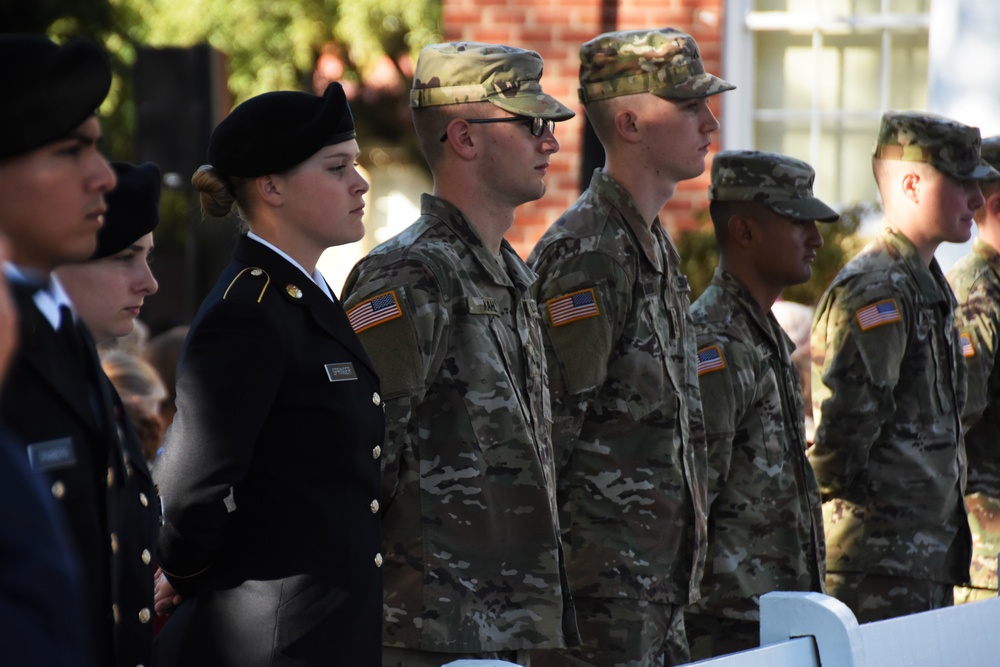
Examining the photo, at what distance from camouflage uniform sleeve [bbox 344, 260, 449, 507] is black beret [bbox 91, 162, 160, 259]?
1.91 feet

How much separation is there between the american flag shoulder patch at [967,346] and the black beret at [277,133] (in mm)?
3334

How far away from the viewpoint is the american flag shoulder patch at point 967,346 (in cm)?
558

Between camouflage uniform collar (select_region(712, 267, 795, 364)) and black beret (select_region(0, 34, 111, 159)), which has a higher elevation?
black beret (select_region(0, 34, 111, 159))

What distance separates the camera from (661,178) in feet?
13.7

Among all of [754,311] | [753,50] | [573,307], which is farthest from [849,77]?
[573,307]

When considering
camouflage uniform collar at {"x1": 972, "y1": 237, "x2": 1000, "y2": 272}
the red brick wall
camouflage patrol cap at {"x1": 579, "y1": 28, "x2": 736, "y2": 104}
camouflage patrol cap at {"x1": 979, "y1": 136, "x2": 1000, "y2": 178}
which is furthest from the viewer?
the red brick wall

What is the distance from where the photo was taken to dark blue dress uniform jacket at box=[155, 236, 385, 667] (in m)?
2.73

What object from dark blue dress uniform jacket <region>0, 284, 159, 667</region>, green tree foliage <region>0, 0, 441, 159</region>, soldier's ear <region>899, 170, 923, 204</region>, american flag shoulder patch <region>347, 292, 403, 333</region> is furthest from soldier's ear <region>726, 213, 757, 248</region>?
green tree foliage <region>0, 0, 441, 159</region>

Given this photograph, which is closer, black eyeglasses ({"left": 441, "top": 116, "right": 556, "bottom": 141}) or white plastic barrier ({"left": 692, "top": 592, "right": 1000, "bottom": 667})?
white plastic barrier ({"left": 692, "top": 592, "right": 1000, "bottom": 667})

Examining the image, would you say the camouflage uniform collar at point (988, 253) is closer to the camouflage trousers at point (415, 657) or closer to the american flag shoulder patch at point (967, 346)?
the american flag shoulder patch at point (967, 346)

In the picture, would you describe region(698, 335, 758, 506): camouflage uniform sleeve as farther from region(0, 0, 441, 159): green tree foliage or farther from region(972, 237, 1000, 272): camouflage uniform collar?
region(0, 0, 441, 159): green tree foliage

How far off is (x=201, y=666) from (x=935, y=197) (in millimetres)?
3325

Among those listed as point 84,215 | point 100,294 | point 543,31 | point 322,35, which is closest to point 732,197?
point 100,294

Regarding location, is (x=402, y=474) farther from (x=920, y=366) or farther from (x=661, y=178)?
(x=920, y=366)
